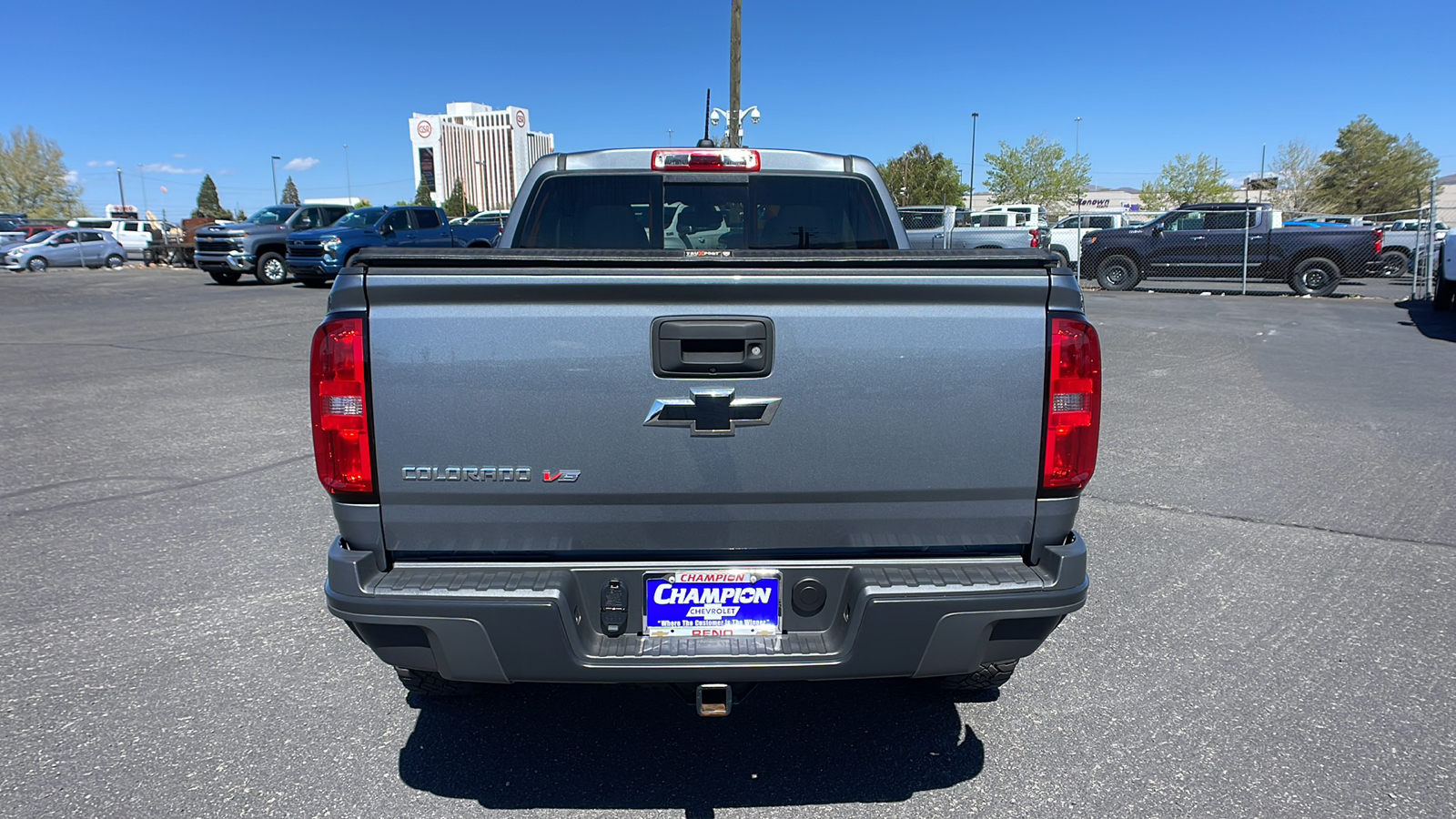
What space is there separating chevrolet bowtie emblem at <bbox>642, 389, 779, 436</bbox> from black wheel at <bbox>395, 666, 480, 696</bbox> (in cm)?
128

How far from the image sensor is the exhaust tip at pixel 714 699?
2.46 m

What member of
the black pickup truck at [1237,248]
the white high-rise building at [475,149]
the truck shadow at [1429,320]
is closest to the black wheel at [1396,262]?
the black pickup truck at [1237,248]

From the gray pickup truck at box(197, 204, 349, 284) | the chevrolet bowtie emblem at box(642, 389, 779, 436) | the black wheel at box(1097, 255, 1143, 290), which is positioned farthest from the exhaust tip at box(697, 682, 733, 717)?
the gray pickup truck at box(197, 204, 349, 284)

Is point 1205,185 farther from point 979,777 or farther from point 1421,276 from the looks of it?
point 979,777

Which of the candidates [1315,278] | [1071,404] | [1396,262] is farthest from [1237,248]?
[1071,404]

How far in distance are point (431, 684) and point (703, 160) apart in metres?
2.35

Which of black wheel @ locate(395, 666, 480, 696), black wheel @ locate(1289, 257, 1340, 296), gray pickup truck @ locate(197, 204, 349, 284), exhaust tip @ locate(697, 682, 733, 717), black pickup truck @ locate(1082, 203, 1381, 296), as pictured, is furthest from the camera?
gray pickup truck @ locate(197, 204, 349, 284)

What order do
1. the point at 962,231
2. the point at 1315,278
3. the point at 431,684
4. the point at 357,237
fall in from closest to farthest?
the point at 431,684
the point at 1315,278
the point at 357,237
the point at 962,231

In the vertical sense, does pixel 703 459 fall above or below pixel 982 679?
above

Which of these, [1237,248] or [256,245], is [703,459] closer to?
[1237,248]

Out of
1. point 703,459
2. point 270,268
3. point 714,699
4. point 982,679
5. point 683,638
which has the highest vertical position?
point 270,268

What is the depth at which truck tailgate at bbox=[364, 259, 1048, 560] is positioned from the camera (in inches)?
92.5

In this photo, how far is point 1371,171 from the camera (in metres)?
63.3

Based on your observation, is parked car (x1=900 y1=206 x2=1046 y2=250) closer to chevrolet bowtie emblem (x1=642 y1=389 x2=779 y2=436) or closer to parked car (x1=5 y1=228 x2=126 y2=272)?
chevrolet bowtie emblem (x1=642 y1=389 x2=779 y2=436)
